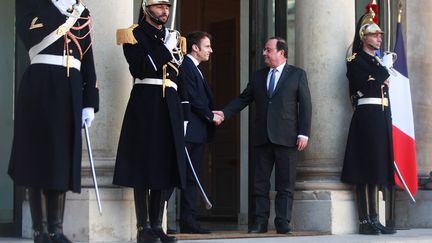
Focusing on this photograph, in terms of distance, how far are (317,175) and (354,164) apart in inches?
15.5

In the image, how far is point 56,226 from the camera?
22.0 ft

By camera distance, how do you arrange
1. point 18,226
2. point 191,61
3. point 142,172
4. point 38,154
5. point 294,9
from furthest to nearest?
point 294,9, point 191,61, point 18,226, point 142,172, point 38,154

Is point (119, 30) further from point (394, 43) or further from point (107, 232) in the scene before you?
point (394, 43)

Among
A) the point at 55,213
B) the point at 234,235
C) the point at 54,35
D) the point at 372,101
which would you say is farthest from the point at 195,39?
the point at 55,213

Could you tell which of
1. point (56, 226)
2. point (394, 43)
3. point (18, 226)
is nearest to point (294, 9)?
point (394, 43)

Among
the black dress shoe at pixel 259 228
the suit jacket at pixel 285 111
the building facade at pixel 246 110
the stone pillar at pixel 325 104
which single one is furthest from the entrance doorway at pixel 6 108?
the stone pillar at pixel 325 104

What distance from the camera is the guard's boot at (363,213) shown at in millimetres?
9180

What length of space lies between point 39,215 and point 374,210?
3.80m

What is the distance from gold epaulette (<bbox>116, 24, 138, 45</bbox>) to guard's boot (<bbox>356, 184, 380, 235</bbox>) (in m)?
3.06

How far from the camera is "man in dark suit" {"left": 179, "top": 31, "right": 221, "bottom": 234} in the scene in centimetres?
892

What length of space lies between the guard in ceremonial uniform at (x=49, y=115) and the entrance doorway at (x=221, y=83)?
626 cm

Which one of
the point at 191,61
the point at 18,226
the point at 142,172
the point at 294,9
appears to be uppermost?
the point at 294,9

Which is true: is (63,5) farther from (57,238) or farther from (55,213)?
(57,238)

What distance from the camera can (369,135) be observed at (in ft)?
30.5
